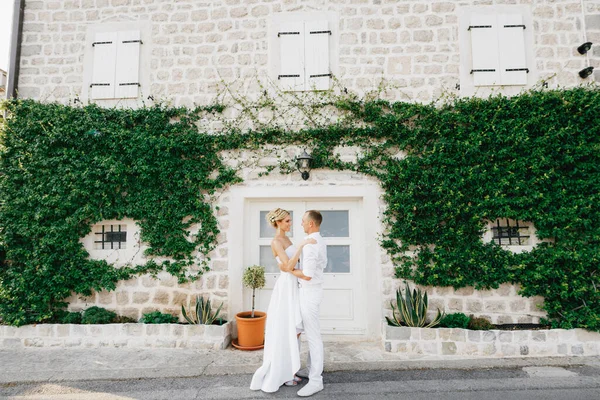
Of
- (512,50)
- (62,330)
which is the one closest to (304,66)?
(512,50)

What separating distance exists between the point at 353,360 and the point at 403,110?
3.79 meters

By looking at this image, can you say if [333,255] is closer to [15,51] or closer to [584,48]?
[584,48]

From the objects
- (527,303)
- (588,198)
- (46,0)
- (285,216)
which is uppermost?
(46,0)

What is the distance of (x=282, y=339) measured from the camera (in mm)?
3611

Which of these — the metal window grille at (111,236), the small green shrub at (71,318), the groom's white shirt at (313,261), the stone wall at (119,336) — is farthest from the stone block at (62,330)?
the groom's white shirt at (313,261)

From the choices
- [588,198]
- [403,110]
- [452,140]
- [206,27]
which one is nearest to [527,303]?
[588,198]

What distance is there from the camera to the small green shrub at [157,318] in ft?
17.2

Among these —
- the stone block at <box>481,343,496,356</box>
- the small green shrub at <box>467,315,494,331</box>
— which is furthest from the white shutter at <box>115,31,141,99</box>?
the stone block at <box>481,343,496,356</box>

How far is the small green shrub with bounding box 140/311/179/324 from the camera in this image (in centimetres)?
524

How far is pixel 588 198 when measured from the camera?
17.0 feet

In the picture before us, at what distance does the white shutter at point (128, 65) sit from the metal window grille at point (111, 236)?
2.23 metres

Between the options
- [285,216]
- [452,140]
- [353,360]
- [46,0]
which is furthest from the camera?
[46,0]

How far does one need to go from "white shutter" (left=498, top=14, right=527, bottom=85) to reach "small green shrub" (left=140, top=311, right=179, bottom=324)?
6.42m

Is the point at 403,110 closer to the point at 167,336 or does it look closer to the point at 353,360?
the point at 353,360
